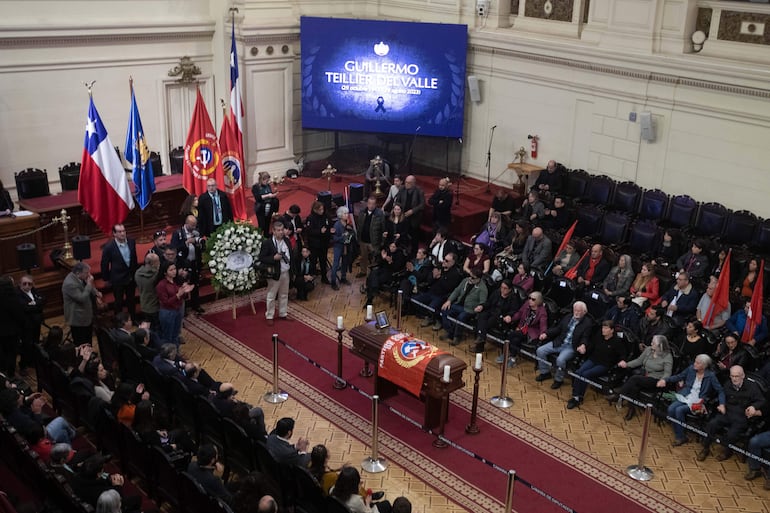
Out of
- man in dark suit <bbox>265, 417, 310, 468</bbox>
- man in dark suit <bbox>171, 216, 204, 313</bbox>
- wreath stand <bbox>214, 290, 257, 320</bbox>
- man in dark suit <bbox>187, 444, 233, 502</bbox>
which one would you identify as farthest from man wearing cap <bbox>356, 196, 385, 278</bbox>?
man in dark suit <bbox>187, 444, 233, 502</bbox>

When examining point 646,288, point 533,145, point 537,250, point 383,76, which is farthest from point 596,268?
point 383,76

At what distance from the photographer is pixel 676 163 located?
14.9 metres

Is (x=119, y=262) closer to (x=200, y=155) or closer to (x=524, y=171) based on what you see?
(x=200, y=155)

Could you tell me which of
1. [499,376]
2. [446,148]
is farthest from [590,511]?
[446,148]

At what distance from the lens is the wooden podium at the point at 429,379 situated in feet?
33.1

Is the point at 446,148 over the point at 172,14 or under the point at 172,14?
under

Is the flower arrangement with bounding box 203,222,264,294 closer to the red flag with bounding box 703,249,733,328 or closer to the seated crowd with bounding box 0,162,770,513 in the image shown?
the seated crowd with bounding box 0,162,770,513

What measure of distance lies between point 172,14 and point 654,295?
36.2ft

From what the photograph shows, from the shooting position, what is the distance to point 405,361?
34.1 feet

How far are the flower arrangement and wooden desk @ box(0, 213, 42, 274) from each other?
264 cm

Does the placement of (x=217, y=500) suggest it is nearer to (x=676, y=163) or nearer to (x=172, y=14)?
(x=676, y=163)

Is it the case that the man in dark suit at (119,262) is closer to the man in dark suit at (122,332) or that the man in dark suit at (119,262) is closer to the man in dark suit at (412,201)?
the man in dark suit at (122,332)

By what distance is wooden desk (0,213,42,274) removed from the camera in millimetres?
12750

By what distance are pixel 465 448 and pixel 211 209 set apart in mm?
5882
